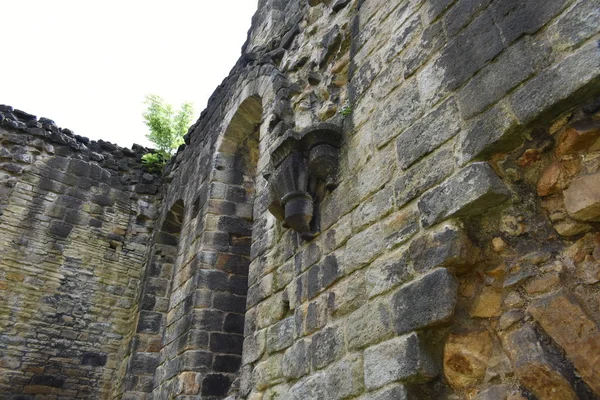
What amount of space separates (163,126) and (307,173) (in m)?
6.98

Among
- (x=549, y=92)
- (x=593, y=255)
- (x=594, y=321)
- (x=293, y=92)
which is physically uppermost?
(x=293, y=92)

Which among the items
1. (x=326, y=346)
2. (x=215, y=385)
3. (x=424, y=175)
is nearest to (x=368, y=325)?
(x=326, y=346)

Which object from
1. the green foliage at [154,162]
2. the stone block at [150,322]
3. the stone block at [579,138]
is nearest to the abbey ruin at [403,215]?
the stone block at [579,138]

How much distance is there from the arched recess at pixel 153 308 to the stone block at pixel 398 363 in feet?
14.6

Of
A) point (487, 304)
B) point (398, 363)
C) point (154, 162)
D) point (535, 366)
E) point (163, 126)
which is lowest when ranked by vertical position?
point (535, 366)

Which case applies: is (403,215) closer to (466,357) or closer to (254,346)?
(466,357)

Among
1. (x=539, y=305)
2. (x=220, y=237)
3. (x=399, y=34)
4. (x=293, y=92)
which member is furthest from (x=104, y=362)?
(x=539, y=305)

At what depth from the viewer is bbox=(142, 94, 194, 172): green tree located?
9.28m

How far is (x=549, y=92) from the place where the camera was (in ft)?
6.46

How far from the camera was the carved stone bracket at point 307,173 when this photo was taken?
3.27 m

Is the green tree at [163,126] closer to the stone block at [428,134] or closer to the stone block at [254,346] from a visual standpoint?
the stone block at [254,346]

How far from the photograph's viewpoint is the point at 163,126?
9.73 metres

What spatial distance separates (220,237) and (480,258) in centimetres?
391

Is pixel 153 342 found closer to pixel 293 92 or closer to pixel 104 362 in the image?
pixel 104 362
